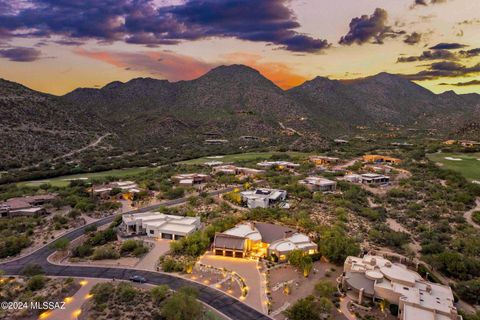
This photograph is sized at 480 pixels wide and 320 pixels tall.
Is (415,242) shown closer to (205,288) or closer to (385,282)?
(385,282)

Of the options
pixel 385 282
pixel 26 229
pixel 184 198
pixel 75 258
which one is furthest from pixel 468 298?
pixel 26 229

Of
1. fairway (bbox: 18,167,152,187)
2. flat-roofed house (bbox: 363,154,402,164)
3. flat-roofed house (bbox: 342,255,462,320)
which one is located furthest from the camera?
flat-roofed house (bbox: 363,154,402,164)

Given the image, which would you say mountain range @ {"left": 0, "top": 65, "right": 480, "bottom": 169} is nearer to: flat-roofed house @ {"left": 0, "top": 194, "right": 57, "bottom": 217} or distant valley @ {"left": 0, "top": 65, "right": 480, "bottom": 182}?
distant valley @ {"left": 0, "top": 65, "right": 480, "bottom": 182}

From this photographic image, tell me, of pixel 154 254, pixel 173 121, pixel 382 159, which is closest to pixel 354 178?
pixel 382 159

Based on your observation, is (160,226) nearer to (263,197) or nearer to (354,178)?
(263,197)

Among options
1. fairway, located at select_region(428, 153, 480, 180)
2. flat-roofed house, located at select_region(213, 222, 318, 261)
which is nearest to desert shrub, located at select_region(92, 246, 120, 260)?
flat-roofed house, located at select_region(213, 222, 318, 261)
